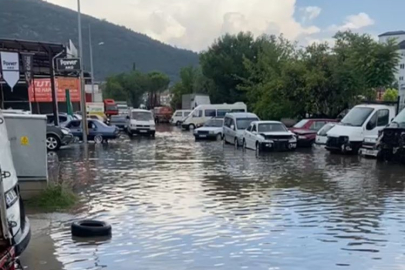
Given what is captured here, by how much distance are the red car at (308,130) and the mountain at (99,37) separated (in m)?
75.3

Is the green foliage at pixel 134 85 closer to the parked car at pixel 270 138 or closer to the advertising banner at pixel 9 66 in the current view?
the parked car at pixel 270 138

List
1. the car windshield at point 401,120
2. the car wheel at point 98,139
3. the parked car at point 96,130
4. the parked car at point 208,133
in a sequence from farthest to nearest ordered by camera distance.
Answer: the parked car at point 208,133
the car wheel at point 98,139
the parked car at point 96,130
the car windshield at point 401,120

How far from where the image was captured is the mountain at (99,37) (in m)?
111

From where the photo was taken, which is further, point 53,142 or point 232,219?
point 53,142

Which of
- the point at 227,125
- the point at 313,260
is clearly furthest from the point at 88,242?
the point at 227,125

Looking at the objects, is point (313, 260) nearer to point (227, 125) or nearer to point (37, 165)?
point (37, 165)

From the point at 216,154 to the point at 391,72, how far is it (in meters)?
14.0

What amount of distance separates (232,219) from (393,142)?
12225 mm

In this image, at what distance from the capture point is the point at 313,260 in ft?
24.7

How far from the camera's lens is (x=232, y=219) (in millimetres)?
10188

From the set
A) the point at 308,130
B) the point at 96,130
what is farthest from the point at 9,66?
the point at 308,130

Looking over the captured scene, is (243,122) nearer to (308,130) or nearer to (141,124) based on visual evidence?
(308,130)

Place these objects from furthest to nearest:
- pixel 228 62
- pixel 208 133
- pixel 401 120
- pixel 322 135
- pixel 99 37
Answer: pixel 99 37, pixel 228 62, pixel 208 133, pixel 322 135, pixel 401 120

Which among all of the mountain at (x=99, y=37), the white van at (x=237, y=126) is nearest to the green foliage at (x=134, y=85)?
the mountain at (x=99, y=37)
